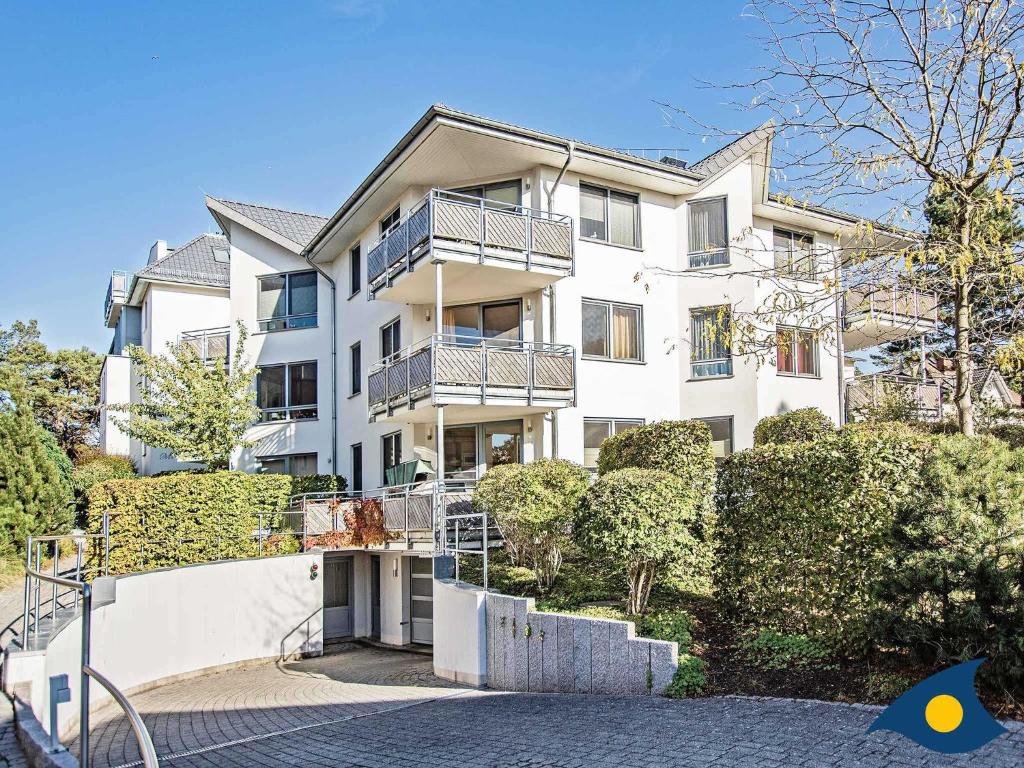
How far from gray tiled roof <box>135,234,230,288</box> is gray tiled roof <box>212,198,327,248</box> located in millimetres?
4982

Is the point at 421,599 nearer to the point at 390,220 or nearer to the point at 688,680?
the point at 390,220

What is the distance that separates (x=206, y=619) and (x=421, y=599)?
480cm

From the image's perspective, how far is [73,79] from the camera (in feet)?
43.4

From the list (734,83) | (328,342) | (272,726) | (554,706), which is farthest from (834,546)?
(328,342)

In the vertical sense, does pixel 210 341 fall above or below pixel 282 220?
below

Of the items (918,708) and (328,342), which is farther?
(328,342)

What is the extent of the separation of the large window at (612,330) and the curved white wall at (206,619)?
26.9 feet

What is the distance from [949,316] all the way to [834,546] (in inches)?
138

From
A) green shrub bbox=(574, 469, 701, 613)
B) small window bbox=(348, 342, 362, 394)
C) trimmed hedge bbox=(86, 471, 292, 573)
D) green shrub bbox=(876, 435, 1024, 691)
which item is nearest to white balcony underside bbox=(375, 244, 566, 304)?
small window bbox=(348, 342, 362, 394)

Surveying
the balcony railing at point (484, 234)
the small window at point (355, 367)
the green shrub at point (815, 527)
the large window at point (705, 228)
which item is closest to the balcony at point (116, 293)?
the small window at point (355, 367)

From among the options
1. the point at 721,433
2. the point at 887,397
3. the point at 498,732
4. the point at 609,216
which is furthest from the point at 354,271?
the point at 498,732

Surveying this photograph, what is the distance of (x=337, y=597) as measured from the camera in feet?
71.1

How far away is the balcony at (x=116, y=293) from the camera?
37.1 metres

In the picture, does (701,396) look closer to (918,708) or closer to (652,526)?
(652,526)
